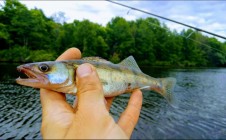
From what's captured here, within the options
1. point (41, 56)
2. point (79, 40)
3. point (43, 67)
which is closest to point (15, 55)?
point (41, 56)

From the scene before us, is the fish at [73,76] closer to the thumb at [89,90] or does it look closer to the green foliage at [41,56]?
the thumb at [89,90]

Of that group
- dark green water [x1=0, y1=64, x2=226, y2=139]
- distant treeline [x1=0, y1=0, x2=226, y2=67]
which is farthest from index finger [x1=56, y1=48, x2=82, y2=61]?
distant treeline [x1=0, y1=0, x2=226, y2=67]

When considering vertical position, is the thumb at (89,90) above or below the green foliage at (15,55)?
above

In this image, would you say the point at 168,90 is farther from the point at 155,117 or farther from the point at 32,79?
the point at 155,117

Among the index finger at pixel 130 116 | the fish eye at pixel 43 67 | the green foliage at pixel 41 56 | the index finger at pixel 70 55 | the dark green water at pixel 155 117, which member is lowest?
the dark green water at pixel 155 117

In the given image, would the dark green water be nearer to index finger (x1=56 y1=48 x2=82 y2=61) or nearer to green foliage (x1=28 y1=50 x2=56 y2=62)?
index finger (x1=56 y1=48 x2=82 y2=61)

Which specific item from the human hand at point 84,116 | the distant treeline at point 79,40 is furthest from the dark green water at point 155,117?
the distant treeline at point 79,40

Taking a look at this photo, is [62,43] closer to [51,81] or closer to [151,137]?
[151,137]
